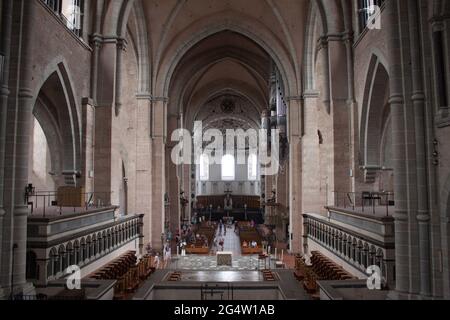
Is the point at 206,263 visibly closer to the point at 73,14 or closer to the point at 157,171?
the point at 157,171

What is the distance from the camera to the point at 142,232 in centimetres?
2633

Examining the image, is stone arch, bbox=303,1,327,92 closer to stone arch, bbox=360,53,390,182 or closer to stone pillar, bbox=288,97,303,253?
stone pillar, bbox=288,97,303,253

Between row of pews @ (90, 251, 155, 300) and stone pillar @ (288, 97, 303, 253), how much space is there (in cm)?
1110

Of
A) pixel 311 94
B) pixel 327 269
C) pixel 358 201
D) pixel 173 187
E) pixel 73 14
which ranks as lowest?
pixel 327 269

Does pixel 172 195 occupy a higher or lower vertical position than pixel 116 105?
lower

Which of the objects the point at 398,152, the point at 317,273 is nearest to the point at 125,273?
the point at 317,273

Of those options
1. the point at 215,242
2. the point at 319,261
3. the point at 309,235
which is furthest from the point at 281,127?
the point at 319,261

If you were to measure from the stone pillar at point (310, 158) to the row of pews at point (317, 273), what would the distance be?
676 centimetres

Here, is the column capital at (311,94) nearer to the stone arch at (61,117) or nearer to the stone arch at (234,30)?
the stone arch at (234,30)

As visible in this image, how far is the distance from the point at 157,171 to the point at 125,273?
12.2 meters

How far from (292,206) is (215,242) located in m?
9.56

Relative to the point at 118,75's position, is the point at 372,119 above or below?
below

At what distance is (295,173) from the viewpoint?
28250mm

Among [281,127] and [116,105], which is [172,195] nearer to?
[281,127]
